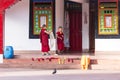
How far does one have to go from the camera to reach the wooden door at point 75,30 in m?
27.9

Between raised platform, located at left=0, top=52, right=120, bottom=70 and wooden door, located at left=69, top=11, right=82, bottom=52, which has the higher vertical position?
wooden door, located at left=69, top=11, right=82, bottom=52

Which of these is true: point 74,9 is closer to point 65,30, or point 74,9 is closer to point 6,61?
point 65,30

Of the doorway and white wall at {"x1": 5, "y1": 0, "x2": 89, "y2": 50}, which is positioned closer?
Answer: white wall at {"x1": 5, "y1": 0, "x2": 89, "y2": 50}

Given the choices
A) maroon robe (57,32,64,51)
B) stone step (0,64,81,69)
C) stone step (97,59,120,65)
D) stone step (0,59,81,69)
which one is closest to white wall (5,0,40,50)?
maroon robe (57,32,64,51)

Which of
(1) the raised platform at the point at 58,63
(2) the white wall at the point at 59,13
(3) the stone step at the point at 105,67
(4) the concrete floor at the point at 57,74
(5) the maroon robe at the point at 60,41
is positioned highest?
(2) the white wall at the point at 59,13

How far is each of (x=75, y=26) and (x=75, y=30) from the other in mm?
258

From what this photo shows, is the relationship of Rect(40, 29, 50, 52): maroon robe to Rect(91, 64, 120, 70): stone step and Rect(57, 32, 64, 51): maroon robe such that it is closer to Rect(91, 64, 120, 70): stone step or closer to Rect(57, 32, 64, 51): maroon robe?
Rect(57, 32, 64, 51): maroon robe

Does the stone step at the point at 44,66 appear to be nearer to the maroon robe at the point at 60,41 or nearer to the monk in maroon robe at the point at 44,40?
the monk in maroon robe at the point at 44,40

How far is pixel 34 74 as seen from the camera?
18.8 meters

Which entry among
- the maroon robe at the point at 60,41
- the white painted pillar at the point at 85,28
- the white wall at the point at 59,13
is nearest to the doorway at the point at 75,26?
the white painted pillar at the point at 85,28

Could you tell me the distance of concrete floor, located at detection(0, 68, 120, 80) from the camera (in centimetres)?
1750

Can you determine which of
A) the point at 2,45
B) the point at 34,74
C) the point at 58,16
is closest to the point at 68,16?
the point at 58,16

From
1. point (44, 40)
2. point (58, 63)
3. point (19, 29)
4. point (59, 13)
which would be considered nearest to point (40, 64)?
point (58, 63)

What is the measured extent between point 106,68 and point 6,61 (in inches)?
193
